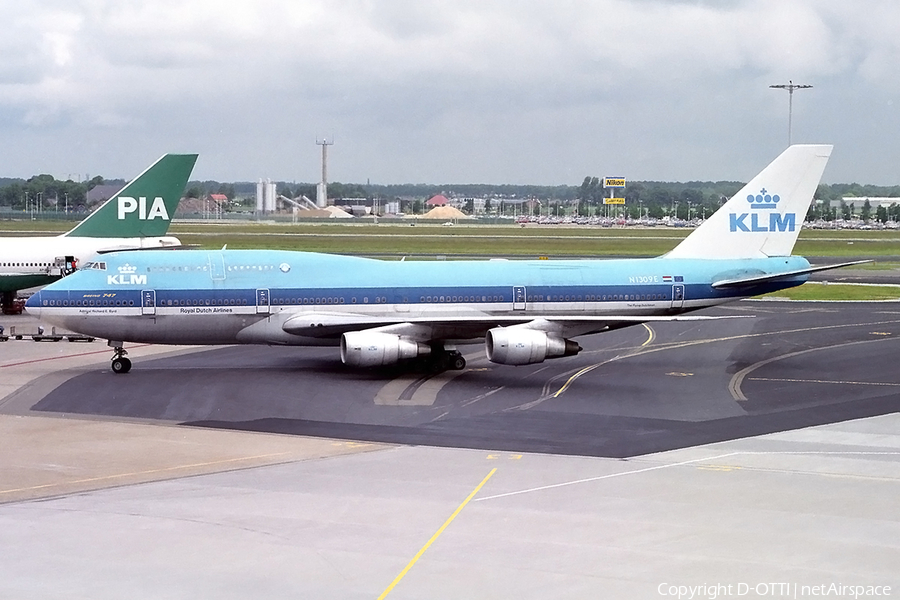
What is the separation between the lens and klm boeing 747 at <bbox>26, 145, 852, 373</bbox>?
117ft

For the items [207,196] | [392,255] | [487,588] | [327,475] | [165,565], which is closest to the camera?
[487,588]

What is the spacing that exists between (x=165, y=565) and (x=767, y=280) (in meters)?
28.6

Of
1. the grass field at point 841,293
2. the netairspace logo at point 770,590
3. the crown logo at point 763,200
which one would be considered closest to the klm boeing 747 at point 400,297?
the crown logo at point 763,200

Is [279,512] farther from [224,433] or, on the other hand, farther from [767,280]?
[767,280]

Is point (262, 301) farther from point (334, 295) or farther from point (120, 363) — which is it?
point (120, 363)

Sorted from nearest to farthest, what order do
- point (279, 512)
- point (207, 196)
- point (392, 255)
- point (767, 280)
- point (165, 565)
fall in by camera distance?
point (165, 565) → point (279, 512) → point (767, 280) → point (392, 255) → point (207, 196)

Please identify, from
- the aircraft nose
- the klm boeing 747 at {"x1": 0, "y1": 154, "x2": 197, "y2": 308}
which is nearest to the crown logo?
the aircraft nose

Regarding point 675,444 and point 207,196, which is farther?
point 207,196

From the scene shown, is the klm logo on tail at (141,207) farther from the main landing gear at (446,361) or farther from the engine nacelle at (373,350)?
the engine nacelle at (373,350)

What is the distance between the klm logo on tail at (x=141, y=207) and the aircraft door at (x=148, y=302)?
20551mm

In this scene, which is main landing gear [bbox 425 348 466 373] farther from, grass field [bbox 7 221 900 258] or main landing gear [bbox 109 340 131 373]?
grass field [bbox 7 221 900 258]

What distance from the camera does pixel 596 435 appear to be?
1043 inches

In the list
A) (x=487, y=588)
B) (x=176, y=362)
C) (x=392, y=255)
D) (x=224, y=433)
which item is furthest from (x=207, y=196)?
(x=487, y=588)

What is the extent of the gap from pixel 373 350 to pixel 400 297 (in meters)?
3.33
